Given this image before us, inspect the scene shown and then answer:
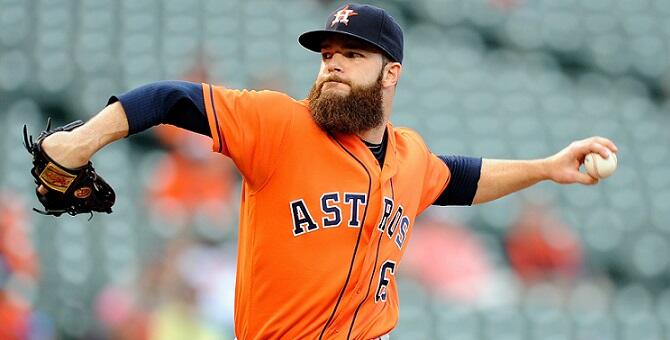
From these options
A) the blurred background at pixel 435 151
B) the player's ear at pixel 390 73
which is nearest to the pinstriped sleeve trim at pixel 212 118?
the player's ear at pixel 390 73

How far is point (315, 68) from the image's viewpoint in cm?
738

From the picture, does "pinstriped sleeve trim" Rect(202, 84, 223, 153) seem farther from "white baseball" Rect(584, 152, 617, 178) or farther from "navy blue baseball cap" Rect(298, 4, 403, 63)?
"white baseball" Rect(584, 152, 617, 178)

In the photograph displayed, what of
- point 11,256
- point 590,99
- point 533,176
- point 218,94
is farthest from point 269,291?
point 590,99

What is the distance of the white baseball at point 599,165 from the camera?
3.21 metres

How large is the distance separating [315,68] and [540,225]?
205 cm

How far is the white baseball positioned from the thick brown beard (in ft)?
2.55

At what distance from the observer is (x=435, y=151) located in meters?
7.10

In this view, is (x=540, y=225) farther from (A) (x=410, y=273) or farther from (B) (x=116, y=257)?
(B) (x=116, y=257)

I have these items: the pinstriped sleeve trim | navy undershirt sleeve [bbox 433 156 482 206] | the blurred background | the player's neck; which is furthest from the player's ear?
the blurred background

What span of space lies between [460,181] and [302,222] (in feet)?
2.58

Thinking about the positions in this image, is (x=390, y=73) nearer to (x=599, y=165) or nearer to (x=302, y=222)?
(x=302, y=222)

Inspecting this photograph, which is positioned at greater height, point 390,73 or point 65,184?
point 390,73

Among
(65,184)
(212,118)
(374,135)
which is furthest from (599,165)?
(65,184)

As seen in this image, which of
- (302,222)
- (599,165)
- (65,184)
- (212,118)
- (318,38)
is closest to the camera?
(65,184)
